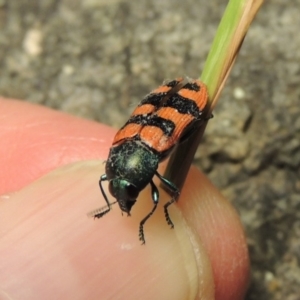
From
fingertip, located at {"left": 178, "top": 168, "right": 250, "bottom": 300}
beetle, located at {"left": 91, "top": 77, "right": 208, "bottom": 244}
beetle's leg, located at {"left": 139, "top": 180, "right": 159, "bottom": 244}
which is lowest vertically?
fingertip, located at {"left": 178, "top": 168, "right": 250, "bottom": 300}

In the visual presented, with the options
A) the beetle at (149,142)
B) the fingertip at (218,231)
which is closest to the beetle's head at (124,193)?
the beetle at (149,142)

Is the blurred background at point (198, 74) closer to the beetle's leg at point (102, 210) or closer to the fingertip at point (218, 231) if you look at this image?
the fingertip at point (218, 231)

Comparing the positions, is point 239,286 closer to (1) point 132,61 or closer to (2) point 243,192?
(2) point 243,192

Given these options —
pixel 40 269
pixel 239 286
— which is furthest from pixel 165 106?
pixel 239 286

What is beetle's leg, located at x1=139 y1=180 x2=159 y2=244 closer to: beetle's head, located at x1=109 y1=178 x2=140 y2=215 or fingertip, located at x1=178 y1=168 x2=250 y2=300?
beetle's head, located at x1=109 y1=178 x2=140 y2=215

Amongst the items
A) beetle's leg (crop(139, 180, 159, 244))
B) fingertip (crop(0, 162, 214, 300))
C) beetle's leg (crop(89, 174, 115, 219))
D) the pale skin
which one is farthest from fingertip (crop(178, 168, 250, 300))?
beetle's leg (crop(89, 174, 115, 219))

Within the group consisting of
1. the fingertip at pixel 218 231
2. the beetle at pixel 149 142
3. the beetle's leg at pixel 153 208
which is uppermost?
the beetle at pixel 149 142
